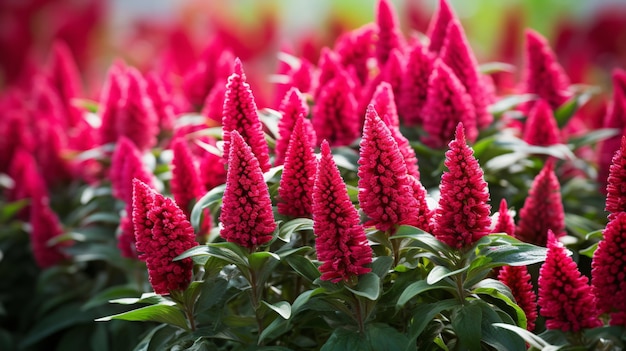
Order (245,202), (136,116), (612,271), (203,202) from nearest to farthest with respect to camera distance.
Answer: (612,271), (245,202), (203,202), (136,116)

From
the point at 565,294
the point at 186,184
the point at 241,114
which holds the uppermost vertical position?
the point at 241,114

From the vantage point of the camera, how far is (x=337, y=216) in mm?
1692

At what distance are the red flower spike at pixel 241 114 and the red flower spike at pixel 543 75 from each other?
1159 mm

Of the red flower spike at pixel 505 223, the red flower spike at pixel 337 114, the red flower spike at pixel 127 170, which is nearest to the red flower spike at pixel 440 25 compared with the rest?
the red flower spike at pixel 337 114

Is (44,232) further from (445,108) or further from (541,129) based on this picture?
(541,129)

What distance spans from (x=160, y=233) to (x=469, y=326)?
67 cm

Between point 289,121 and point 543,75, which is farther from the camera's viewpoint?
point 543,75

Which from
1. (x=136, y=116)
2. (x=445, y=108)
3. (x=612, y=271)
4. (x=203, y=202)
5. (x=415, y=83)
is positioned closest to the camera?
(x=612, y=271)

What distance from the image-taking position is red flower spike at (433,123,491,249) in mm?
1687

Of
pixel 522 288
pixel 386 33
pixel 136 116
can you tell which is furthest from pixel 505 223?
pixel 136 116

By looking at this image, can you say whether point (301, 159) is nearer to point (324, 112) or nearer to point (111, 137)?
point (324, 112)

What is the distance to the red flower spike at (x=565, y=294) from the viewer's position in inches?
64.4

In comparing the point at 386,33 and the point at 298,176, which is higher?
the point at 386,33

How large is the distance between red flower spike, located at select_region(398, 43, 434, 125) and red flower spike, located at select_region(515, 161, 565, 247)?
0.43 metres
